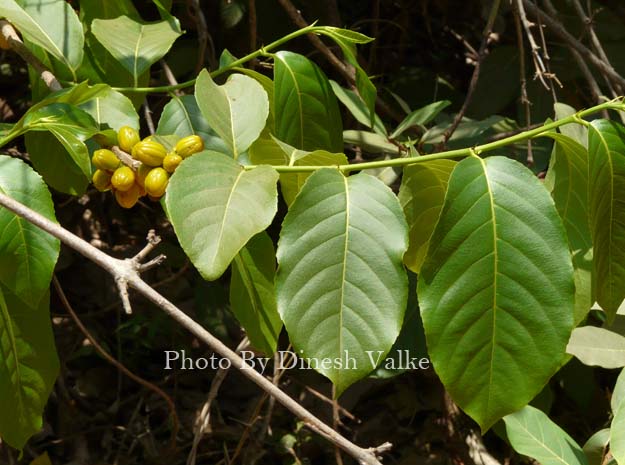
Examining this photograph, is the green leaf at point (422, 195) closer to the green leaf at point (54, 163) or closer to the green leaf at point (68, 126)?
the green leaf at point (68, 126)

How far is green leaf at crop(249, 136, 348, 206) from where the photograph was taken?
1.16 metres

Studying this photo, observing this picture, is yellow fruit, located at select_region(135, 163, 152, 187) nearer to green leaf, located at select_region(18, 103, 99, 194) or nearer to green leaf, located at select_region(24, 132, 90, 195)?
green leaf, located at select_region(18, 103, 99, 194)

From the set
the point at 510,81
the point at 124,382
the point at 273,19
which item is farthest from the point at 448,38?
the point at 124,382

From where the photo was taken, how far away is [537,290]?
1.01 metres

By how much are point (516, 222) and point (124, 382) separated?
72.9 inches

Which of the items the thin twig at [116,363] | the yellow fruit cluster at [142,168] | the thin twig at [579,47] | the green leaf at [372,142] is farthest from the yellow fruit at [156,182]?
→ the thin twig at [579,47]

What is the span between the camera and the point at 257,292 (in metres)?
1.27

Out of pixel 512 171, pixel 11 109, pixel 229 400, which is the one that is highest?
pixel 512 171

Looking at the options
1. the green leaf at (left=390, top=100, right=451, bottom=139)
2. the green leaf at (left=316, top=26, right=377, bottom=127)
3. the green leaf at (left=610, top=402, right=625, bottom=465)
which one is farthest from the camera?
the green leaf at (left=390, top=100, right=451, bottom=139)

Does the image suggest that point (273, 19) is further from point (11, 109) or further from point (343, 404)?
point (343, 404)

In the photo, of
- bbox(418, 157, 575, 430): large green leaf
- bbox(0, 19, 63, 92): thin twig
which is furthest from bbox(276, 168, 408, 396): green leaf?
bbox(0, 19, 63, 92): thin twig

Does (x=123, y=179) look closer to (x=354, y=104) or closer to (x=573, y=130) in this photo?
(x=573, y=130)

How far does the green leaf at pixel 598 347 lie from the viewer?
72.3 inches

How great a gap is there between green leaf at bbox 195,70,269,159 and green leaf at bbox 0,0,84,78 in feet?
1.03
